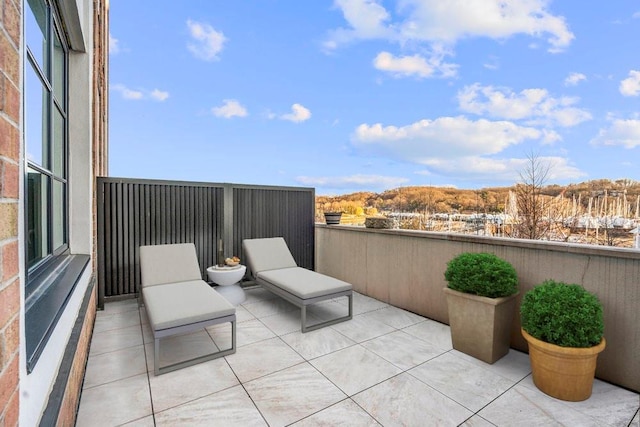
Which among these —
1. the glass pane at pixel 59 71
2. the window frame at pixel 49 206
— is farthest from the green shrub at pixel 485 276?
the glass pane at pixel 59 71

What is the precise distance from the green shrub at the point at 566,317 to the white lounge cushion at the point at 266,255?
316 cm

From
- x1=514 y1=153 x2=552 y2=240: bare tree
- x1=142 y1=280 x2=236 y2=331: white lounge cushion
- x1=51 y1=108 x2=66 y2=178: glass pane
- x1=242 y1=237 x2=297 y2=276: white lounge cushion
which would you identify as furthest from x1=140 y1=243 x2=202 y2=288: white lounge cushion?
x1=514 y1=153 x2=552 y2=240: bare tree

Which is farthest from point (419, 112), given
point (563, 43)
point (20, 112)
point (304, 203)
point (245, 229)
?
point (20, 112)

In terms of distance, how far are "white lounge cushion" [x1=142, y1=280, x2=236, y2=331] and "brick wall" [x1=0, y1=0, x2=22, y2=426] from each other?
1711 mm

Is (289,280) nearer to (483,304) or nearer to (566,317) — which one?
(483,304)

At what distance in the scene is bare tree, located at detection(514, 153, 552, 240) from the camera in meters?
5.32

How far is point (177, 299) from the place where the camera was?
2.95 metres

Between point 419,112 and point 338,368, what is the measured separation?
27.9 ft

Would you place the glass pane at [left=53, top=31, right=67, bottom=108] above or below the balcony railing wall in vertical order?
above

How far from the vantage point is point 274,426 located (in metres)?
1.86

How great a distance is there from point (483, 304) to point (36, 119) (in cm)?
365

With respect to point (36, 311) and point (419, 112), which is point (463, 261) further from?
point (419, 112)

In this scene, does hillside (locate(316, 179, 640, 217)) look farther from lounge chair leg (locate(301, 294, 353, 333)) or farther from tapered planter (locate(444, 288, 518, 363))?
tapered planter (locate(444, 288, 518, 363))

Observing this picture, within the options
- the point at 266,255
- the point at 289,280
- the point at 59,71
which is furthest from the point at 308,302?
the point at 59,71
